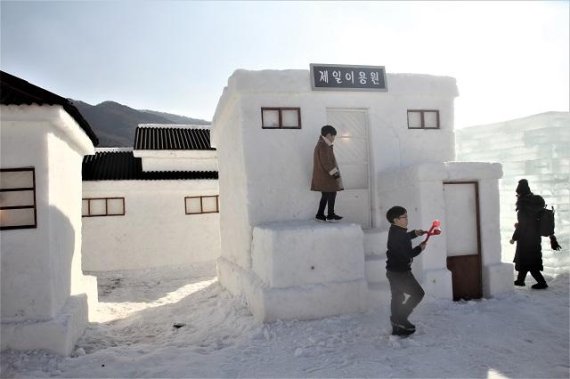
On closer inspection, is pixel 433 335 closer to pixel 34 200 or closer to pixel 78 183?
pixel 34 200

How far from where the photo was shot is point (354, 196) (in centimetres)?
797

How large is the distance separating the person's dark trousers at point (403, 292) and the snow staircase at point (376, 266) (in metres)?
1.20

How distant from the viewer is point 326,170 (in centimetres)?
658

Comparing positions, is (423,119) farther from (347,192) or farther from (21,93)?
(21,93)

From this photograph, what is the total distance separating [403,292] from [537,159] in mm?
6487

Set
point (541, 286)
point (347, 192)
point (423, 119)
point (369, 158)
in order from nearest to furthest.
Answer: point (541, 286), point (369, 158), point (347, 192), point (423, 119)

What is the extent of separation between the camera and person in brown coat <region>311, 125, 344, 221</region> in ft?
21.6

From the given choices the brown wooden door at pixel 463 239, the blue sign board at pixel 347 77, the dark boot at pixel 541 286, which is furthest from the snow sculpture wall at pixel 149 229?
the dark boot at pixel 541 286

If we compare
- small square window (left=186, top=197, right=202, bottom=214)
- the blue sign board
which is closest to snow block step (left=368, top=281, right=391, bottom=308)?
the blue sign board

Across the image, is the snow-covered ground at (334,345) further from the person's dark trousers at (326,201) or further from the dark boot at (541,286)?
the person's dark trousers at (326,201)

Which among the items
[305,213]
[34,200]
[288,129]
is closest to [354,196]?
[305,213]

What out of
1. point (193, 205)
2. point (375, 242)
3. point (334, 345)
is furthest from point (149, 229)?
point (334, 345)

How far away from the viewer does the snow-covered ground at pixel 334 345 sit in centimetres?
428

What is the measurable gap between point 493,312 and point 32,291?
677 centimetres
